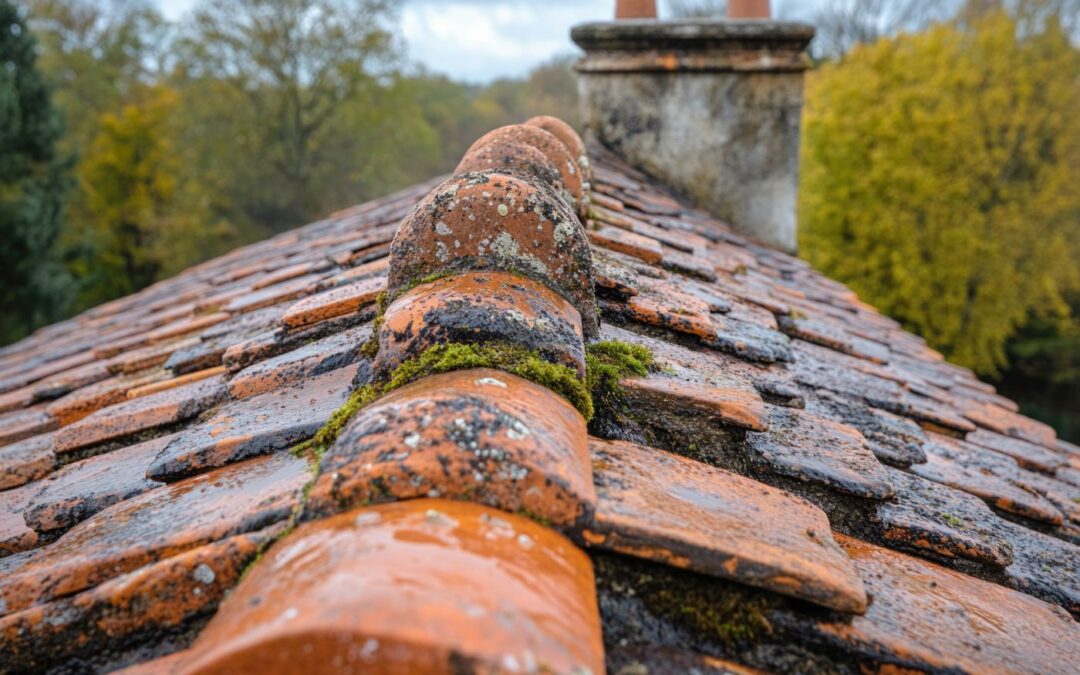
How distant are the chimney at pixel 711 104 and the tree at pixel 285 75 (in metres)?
17.0

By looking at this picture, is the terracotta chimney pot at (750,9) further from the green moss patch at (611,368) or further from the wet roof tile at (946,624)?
the wet roof tile at (946,624)

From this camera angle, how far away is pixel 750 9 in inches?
179

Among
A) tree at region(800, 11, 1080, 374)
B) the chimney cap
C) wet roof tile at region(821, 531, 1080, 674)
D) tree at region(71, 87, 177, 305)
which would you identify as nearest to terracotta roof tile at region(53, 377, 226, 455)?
wet roof tile at region(821, 531, 1080, 674)

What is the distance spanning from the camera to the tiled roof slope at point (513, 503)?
63cm

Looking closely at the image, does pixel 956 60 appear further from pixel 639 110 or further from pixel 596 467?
pixel 596 467

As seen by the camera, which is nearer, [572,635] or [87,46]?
[572,635]

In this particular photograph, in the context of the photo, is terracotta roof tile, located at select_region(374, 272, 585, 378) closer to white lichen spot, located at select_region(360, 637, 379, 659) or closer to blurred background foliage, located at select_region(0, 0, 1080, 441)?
white lichen spot, located at select_region(360, 637, 379, 659)

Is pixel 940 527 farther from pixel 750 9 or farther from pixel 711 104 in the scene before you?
pixel 750 9

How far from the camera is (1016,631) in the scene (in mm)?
1062

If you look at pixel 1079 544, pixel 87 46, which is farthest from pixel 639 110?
pixel 87 46

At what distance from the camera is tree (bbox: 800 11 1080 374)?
14531mm

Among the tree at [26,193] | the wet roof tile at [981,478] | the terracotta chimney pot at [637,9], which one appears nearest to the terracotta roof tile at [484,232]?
the wet roof tile at [981,478]

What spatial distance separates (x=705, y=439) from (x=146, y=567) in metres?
0.89

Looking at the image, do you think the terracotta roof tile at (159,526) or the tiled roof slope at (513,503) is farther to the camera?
the terracotta roof tile at (159,526)
